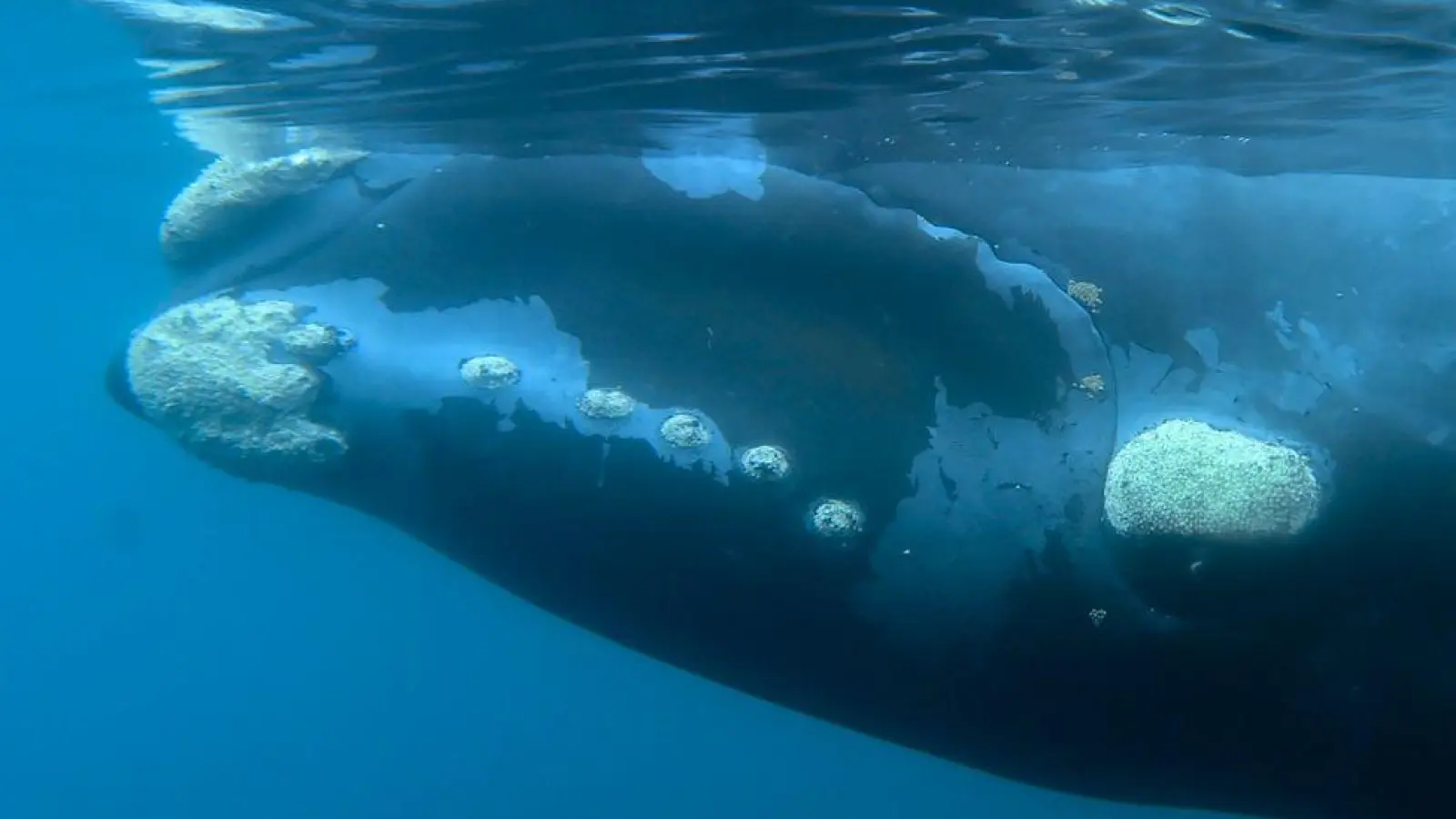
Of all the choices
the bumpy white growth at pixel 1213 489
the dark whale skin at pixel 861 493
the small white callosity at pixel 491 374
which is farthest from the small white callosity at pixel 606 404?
the bumpy white growth at pixel 1213 489

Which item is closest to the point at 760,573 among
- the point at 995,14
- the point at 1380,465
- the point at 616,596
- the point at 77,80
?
the point at 616,596

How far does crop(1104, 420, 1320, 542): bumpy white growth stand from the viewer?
5.58m

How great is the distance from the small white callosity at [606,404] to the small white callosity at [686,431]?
11.4 inches

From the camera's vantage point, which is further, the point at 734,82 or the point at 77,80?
the point at 77,80

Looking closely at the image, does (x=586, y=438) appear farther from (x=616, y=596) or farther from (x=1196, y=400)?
(x=1196, y=400)

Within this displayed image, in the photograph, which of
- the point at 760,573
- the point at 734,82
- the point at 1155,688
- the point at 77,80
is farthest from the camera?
the point at 77,80

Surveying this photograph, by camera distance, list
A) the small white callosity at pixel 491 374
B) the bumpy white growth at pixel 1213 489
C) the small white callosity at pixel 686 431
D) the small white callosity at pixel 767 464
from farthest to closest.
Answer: the small white callosity at pixel 491 374 → the small white callosity at pixel 686 431 → the small white callosity at pixel 767 464 → the bumpy white growth at pixel 1213 489

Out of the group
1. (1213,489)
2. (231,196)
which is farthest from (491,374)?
(1213,489)

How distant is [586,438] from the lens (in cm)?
685

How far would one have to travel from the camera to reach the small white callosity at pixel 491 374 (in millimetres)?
6973

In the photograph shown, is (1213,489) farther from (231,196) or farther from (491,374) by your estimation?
(231,196)

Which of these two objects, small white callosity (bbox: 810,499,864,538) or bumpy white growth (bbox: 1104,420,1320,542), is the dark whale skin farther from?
bumpy white growth (bbox: 1104,420,1320,542)

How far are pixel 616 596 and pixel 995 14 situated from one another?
4.97 meters

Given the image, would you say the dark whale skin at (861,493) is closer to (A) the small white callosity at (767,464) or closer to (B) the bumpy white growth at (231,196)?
(A) the small white callosity at (767,464)
